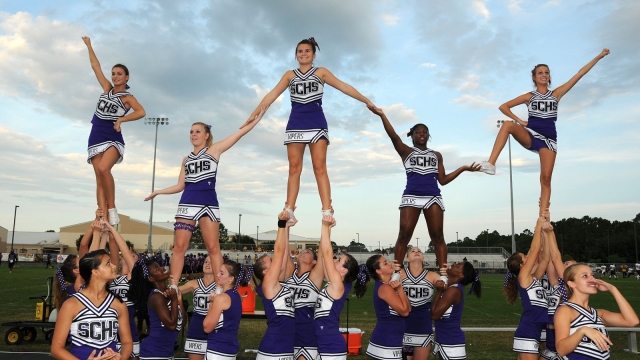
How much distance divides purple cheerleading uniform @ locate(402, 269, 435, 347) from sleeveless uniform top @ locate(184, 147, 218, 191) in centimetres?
312

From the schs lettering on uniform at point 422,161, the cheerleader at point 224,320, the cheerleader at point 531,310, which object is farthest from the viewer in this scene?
the schs lettering on uniform at point 422,161

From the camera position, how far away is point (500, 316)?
64.5 feet

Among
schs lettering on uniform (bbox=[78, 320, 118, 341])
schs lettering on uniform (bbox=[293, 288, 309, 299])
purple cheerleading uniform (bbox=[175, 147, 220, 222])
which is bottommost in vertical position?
schs lettering on uniform (bbox=[78, 320, 118, 341])

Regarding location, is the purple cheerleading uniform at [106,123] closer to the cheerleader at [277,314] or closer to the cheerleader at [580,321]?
the cheerleader at [277,314]

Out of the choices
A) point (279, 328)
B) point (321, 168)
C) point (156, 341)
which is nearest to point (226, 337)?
point (279, 328)

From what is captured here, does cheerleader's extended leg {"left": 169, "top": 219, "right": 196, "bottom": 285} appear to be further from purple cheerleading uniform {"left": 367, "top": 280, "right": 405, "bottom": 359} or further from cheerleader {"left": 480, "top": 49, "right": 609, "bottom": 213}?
cheerleader {"left": 480, "top": 49, "right": 609, "bottom": 213}

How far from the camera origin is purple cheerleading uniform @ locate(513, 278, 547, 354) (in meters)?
7.40

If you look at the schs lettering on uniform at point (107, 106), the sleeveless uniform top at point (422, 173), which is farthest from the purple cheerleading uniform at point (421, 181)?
the schs lettering on uniform at point (107, 106)

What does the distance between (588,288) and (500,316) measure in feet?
50.6

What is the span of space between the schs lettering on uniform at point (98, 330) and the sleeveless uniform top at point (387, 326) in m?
3.31

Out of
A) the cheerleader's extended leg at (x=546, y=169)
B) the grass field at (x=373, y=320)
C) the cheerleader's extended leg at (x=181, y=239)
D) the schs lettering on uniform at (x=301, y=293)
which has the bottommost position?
the grass field at (x=373, y=320)

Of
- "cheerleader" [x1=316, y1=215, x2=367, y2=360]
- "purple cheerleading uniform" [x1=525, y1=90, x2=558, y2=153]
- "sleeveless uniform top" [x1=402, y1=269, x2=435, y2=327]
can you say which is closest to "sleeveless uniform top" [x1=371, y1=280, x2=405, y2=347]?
"sleeveless uniform top" [x1=402, y1=269, x2=435, y2=327]

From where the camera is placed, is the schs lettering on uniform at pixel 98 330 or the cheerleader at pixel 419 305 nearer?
the schs lettering on uniform at pixel 98 330

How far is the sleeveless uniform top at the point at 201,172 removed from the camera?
7152mm
